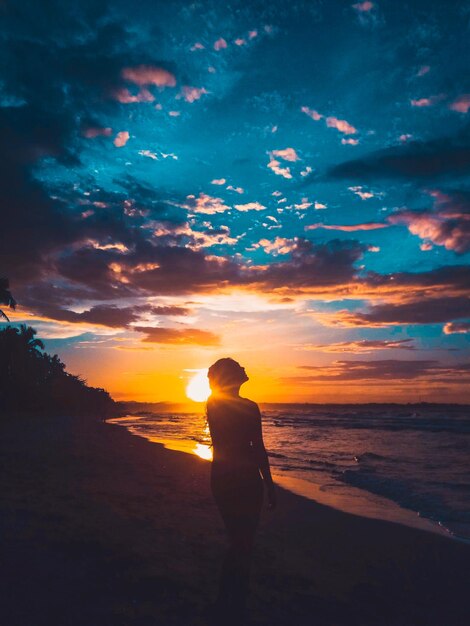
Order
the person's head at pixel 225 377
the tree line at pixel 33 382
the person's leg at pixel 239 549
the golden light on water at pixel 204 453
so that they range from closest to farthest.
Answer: the person's leg at pixel 239 549 < the person's head at pixel 225 377 < the golden light on water at pixel 204 453 < the tree line at pixel 33 382

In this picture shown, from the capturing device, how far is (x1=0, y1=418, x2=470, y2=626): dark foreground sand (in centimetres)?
405

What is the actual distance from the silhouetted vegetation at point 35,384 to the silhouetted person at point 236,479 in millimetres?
42186

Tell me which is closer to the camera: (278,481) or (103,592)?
(103,592)

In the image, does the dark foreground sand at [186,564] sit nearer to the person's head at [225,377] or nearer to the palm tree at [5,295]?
the person's head at [225,377]

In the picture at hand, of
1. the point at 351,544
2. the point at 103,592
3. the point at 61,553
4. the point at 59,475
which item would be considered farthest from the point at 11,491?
the point at 351,544

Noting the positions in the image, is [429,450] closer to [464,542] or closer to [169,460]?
[169,460]

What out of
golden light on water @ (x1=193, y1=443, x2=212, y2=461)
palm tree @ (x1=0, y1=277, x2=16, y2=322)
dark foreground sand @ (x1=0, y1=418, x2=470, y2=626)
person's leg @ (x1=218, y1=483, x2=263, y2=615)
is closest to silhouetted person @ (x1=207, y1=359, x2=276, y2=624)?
person's leg @ (x1=218, y1=483, x2=263, y2=615)

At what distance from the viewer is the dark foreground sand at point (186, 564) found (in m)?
4.05

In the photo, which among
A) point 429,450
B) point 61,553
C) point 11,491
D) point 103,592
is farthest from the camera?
point 429,450

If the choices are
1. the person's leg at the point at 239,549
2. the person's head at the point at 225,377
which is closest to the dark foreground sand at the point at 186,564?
the person's leg at the point at 239,549

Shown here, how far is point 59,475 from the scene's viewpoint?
10.5 m

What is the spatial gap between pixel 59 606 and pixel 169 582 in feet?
3.90

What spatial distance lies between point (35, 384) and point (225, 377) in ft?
180

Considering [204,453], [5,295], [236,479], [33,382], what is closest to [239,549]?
[236,479]
